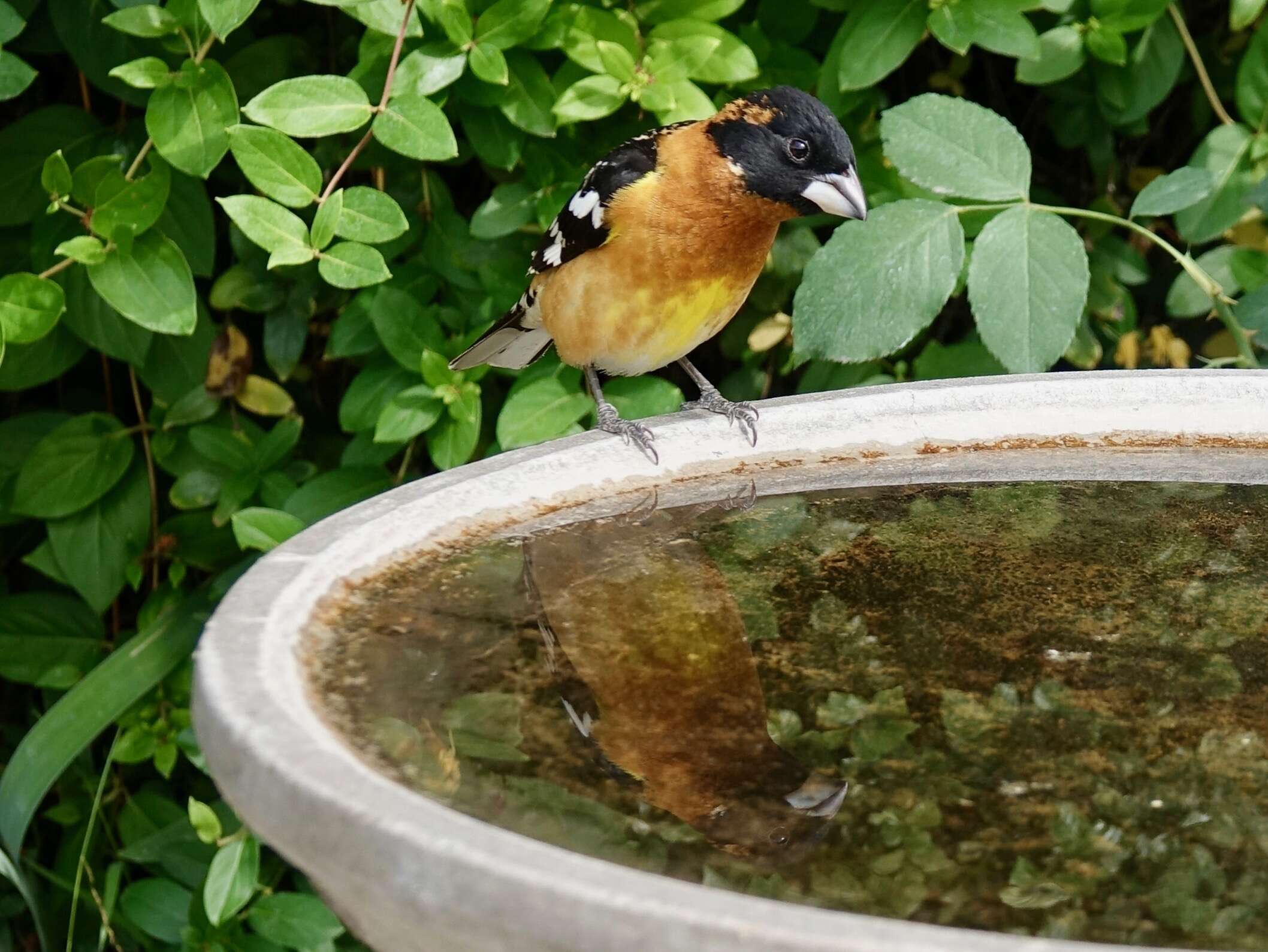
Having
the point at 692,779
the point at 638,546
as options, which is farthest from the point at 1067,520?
the point at 692,779

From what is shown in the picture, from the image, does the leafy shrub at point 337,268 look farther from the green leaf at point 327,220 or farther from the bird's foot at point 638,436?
the bird's foot at point 638,436

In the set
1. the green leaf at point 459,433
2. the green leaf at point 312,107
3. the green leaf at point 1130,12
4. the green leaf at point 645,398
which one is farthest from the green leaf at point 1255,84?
the green leaf at point 312,107

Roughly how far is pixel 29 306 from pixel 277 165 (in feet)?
1.35

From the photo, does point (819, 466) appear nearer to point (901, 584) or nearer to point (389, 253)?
point (901, 584)

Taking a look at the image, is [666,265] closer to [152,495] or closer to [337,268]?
[337,268]

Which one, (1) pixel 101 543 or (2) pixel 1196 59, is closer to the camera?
(1) pixel 101 543

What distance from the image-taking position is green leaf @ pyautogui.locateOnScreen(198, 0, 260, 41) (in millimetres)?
2006

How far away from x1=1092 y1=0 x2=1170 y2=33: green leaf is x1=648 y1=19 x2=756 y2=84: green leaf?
65 centimetres

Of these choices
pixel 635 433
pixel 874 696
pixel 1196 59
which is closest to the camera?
pixel 874 696

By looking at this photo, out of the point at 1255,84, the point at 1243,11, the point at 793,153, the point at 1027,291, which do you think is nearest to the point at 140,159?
the point at 793,153

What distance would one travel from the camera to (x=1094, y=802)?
977 mm

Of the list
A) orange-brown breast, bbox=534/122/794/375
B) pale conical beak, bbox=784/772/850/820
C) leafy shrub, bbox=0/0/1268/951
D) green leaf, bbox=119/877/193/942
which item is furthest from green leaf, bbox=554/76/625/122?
pale conical beak, bbox=784/772/850/820

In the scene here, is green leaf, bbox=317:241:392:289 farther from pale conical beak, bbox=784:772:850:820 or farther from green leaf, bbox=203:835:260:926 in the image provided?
pale conical beak, bbox=784:772:850:820

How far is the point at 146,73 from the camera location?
87.3 inches
